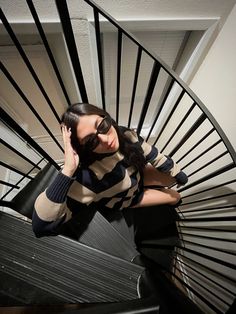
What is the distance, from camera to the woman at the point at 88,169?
95 cm

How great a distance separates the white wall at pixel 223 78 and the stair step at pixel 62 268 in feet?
3.94

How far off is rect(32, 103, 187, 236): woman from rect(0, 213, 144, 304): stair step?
0.27 ft

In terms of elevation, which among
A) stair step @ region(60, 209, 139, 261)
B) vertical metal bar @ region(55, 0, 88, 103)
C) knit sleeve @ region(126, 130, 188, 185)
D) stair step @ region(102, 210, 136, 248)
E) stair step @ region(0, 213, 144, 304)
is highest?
vertical metal bar @ region(55, 0, 88, 103)

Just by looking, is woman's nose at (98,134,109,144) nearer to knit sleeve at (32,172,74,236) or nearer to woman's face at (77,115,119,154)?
woman's face at (77,115,119,154)

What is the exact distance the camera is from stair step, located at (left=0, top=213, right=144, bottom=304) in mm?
843

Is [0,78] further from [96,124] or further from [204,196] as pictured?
[204,196]

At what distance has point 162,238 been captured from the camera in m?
1.98

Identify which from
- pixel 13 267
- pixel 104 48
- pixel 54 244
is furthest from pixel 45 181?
pixel 104 48

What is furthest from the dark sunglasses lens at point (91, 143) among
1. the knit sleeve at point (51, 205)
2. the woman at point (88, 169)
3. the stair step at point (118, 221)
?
the stair step at point (118, 221)

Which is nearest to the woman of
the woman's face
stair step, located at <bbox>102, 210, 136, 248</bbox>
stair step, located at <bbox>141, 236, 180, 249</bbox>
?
the woman's face

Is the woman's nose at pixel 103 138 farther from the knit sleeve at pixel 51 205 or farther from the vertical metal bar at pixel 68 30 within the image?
the vertical metal bar at pixel 68 30

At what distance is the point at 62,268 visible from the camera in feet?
3.05

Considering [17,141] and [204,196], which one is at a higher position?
[204,196]

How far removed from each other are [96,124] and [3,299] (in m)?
0.71
